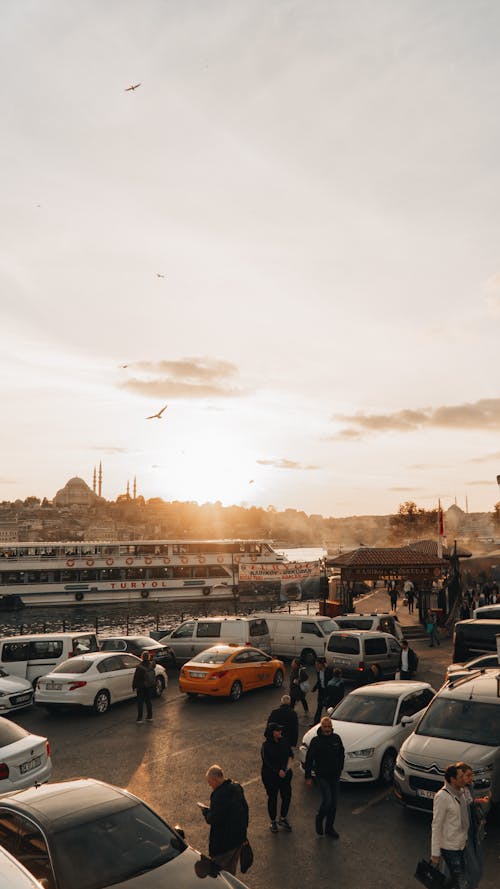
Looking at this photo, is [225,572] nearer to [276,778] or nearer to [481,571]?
[481,571]

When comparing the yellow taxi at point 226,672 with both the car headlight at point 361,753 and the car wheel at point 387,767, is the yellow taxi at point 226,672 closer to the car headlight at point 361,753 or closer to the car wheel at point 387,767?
the car wheel at point 387,767

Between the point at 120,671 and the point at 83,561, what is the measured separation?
156 ft

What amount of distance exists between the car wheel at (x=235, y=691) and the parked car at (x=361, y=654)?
3163 millimetres

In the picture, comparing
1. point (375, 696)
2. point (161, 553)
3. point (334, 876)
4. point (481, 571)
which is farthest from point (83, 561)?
point (334, 876)

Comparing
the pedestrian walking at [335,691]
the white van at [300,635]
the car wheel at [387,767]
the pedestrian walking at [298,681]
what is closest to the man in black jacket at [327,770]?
the car wheel at [387,767]

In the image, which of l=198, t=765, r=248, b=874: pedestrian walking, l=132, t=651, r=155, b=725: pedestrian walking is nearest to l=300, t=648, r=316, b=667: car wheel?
l=132, t=651, r=155, b=725: pedestrian walking

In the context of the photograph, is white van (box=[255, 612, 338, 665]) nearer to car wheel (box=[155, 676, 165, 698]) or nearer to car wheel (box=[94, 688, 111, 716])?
car wheel (box=[155, 676, 165, 698])

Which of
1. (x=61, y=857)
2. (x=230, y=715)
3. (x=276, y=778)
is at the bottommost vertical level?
(x=230, y=715)

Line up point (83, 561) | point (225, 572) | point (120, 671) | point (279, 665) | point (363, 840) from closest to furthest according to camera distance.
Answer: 1. point (363, 840)
2. point (120, 671)
3. point (279, 665)
4. point (83, 561)
5. point (225, 572)

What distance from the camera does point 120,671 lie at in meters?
18.9

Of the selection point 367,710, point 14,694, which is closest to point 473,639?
point 367,710

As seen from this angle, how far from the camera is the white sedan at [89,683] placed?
1738 centimetres

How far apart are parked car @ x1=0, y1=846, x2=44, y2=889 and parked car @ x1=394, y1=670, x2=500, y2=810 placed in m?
6.97

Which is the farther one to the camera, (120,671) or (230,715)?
(120,671)
